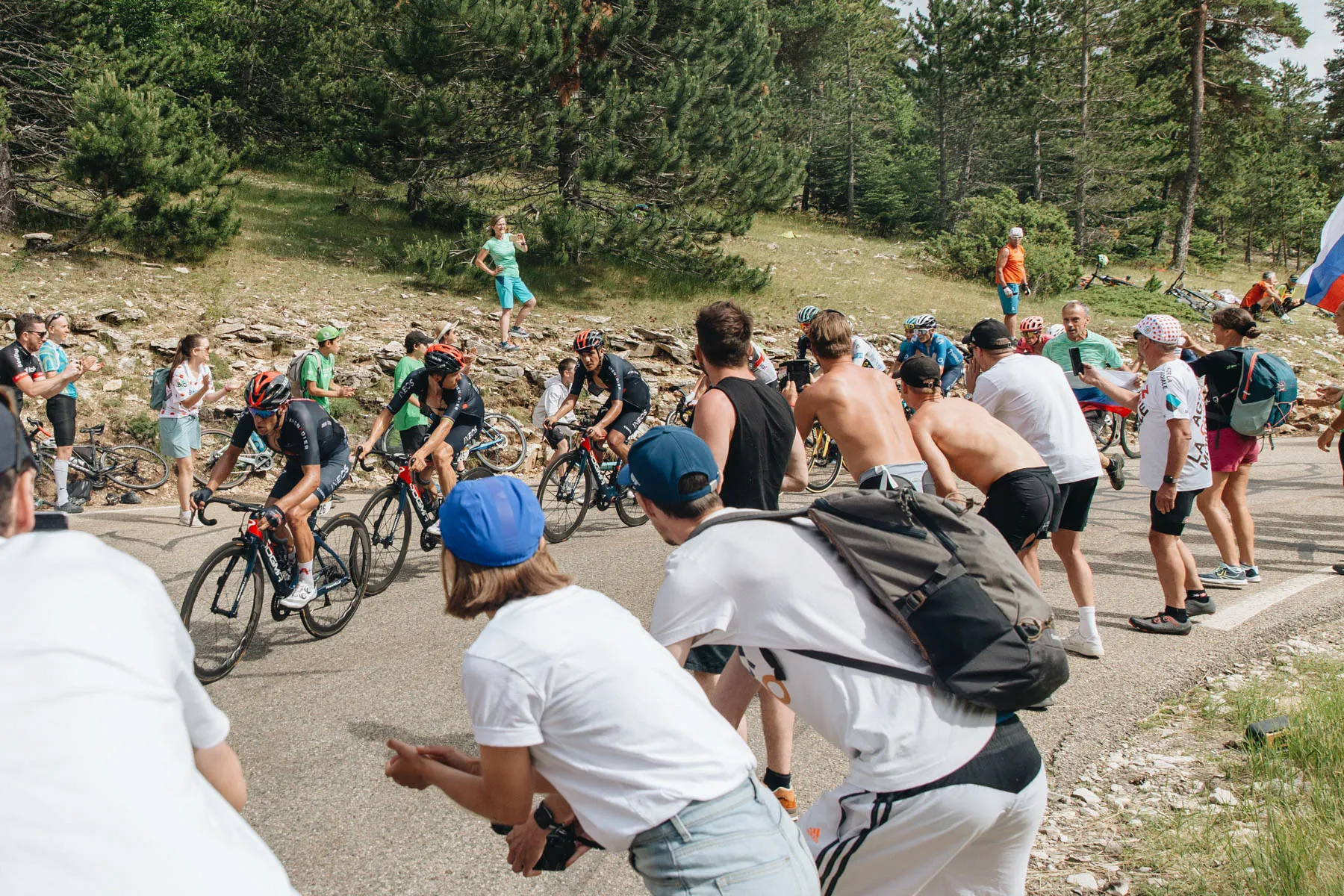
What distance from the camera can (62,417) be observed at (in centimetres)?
1060

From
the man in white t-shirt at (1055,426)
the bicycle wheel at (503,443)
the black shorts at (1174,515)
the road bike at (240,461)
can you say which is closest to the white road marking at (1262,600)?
the black shorts at (1174,515)

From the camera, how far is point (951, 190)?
41.8 meters

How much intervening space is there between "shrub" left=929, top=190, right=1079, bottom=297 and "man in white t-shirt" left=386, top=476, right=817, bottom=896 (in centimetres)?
2814

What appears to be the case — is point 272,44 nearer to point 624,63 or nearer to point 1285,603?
point 624,63

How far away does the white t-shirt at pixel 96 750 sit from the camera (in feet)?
4.28

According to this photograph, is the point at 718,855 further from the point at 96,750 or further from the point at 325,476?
the point at 325,476

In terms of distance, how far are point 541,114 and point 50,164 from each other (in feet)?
31.2

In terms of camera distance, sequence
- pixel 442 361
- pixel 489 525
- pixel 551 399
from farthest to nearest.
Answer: pixel 551 399, pixel 442 361, pixel 489 525

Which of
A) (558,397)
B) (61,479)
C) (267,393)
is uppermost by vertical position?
(267,393)

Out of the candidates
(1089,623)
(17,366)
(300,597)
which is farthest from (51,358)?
(1089,623)

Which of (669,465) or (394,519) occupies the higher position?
(669,465)

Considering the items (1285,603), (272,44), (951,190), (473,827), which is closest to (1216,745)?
(1285,603)

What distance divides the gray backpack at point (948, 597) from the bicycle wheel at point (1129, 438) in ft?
36.1

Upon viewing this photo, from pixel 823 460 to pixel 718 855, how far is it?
11219 millimetres
